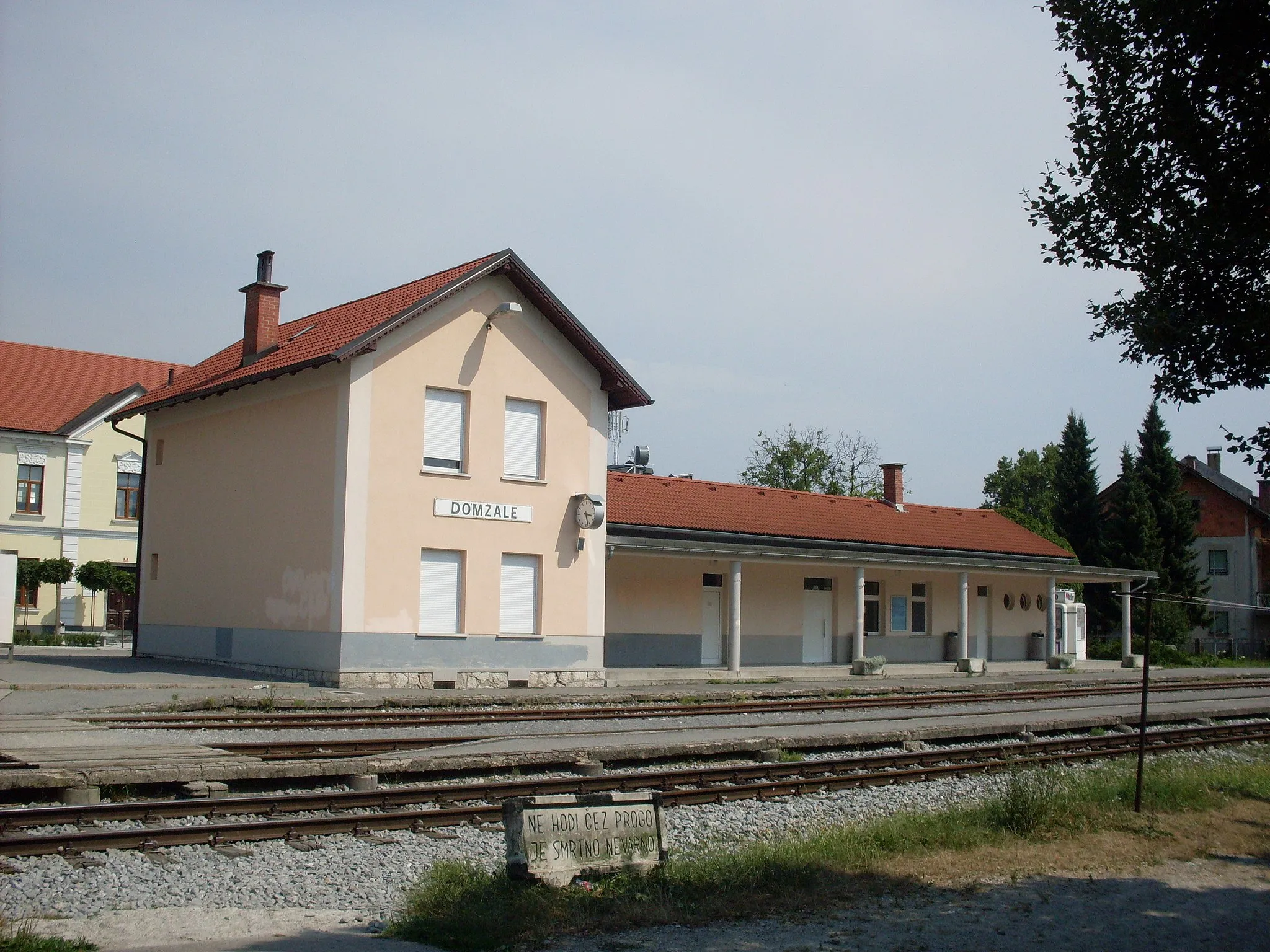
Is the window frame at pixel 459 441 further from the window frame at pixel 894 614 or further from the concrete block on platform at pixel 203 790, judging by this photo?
the window frame at pixel 894 614

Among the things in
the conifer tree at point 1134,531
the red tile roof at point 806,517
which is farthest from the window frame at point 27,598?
the conifer tree at point 1134,531

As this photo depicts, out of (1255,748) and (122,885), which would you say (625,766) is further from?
(1255,748)

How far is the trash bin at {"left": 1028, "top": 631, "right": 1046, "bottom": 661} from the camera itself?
38344 millimetres

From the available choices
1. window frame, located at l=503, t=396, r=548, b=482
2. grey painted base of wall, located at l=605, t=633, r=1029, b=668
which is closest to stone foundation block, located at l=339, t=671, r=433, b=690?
window frame, located at l=503, t=396, r=548, b=482

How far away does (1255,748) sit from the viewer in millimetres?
17062

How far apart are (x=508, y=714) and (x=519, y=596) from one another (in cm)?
659

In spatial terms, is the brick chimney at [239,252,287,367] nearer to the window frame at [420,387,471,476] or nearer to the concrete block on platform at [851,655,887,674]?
the window frame at [420,387,471,476]

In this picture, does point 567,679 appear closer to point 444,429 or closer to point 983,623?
point 444,429

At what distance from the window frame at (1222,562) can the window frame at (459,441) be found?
4710cm

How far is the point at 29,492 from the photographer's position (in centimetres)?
4178

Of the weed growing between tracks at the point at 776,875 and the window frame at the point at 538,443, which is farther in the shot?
the window frame at the point at 538,443

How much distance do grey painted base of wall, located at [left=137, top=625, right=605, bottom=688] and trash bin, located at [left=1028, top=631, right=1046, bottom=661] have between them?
19.6m

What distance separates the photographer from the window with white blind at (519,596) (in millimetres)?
23016

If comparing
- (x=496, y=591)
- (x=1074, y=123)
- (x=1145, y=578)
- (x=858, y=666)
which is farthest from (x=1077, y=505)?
(x=1074, y=123)
